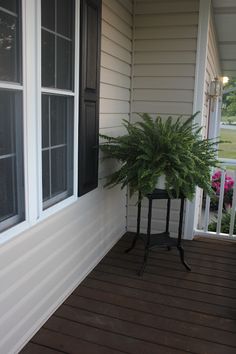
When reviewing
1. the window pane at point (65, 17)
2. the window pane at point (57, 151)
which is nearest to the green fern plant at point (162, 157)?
the window pane at point (57, 151)

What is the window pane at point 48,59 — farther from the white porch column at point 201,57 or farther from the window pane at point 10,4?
the white porch column at point 201,57

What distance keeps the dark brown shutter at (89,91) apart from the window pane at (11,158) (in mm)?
717

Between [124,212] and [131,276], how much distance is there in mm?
1061

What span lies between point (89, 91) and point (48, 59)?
1.77 ft

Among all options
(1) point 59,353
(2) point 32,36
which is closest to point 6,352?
(1) point 59,353

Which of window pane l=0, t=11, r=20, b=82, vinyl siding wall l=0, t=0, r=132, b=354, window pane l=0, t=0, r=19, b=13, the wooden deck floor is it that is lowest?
the wooden deck floor

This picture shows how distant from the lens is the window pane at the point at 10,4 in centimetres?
176

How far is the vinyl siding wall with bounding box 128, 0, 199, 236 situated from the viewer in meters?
3.55

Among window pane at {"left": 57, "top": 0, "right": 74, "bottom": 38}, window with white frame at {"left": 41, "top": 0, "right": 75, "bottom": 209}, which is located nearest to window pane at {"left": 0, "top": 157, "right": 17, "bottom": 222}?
window with white frame at {"left": 41, "top": 0, "right": 75, "bottom": 209}

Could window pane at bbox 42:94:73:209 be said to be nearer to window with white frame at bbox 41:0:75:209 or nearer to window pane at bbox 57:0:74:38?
window with white frame at bbox 41:0:75:209

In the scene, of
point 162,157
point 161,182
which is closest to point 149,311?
point 161,182

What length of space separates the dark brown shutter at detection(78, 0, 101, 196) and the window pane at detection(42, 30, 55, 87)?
1.06 feet

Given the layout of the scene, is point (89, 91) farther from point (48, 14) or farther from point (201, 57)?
point (201, 57)

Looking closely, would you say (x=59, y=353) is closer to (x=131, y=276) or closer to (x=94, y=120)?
(x=131, y=276)
